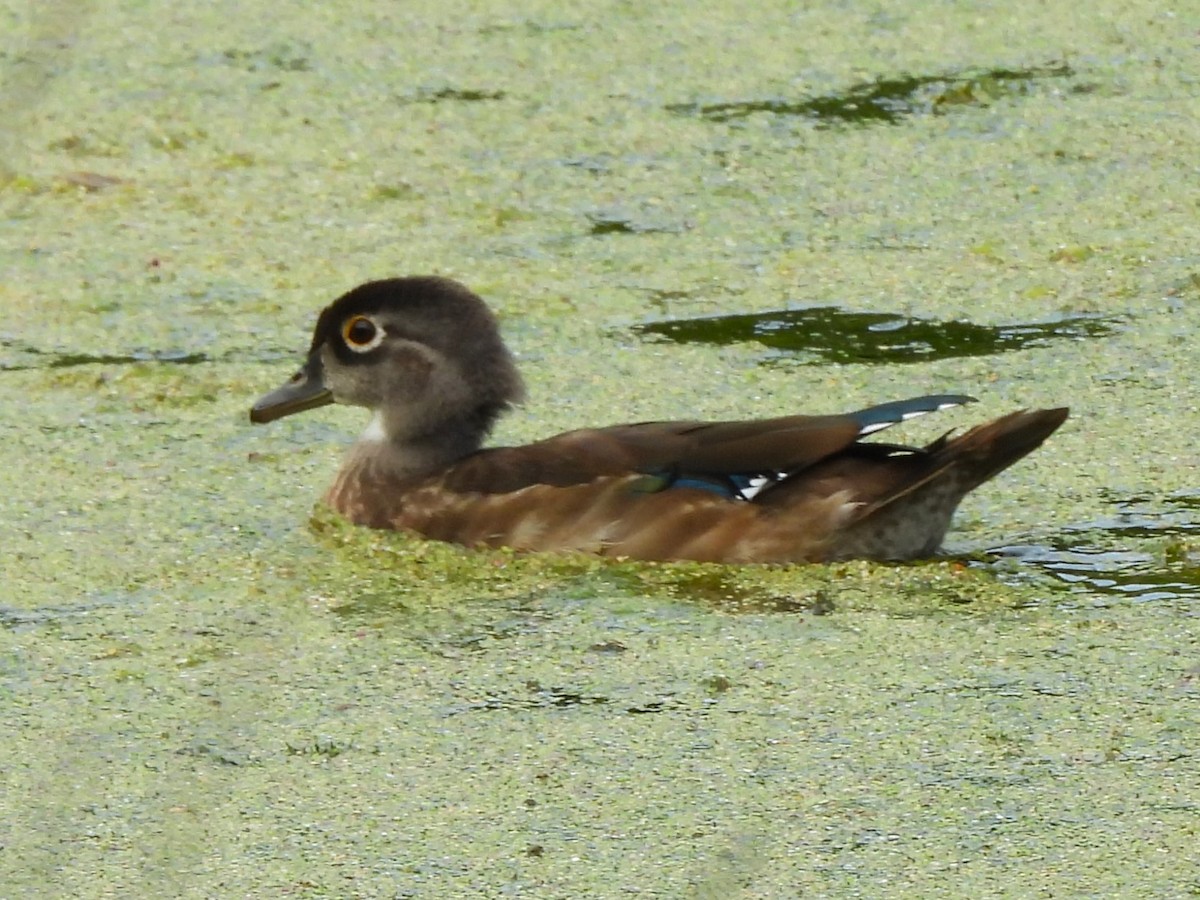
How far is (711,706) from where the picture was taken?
391 centimetres

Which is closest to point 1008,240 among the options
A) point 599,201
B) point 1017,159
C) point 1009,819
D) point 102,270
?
point 1017,159

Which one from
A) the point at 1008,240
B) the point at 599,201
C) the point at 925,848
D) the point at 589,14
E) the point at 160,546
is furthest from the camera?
the point at 589,14

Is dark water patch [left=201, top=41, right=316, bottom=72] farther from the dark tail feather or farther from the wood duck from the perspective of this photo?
the dark tail feather

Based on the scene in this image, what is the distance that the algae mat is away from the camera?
11.4 feet

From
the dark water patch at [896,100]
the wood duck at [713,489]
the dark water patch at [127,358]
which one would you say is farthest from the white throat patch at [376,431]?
the dark water patch at [896,100]

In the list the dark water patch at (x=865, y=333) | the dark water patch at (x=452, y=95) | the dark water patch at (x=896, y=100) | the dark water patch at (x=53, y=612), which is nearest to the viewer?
the dark water patch at (x=53, y=612)

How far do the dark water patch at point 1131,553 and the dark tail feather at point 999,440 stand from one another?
0.20 meters

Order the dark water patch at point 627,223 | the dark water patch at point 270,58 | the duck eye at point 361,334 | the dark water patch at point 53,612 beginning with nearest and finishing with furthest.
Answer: the dark water patch at point 53,612
the duck eye at point 361,334
the dark water patch at point 627,223
the dark water patch at point 270,58

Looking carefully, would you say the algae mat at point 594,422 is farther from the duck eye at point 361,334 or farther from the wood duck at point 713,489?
the duck eye at point 361,334

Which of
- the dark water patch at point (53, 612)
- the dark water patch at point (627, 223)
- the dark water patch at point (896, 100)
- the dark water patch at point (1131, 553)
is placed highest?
the dark water patch at point (896, 100)

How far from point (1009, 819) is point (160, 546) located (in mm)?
2030

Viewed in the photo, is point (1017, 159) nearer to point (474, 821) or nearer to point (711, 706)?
point (711, 706)

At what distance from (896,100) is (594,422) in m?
2.38

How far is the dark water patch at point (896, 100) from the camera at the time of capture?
285 inches
